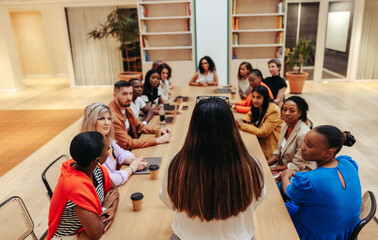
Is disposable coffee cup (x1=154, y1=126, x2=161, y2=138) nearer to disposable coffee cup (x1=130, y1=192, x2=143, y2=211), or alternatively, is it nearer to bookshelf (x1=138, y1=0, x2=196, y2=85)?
disposable coffee cup (x1=130, y1=192, x2=143, y2=211)

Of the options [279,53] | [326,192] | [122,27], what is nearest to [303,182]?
[326,192]

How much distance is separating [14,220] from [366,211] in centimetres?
198

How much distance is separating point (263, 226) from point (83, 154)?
99 centimetres

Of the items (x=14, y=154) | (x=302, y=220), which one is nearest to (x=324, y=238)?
(x=302, y=220)

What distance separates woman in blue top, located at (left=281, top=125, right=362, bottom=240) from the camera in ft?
5.09

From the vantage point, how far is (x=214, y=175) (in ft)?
3.89

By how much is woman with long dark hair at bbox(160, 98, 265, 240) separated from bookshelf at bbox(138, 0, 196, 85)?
20.0 feet

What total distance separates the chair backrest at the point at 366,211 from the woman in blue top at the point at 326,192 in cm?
4

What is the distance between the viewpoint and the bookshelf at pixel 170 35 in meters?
6.99

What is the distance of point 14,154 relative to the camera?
4316mm

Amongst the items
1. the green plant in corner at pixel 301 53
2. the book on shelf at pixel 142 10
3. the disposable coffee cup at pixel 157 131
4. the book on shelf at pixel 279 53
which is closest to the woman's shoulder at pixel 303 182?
the disposable coffee cup at pixel 157 131

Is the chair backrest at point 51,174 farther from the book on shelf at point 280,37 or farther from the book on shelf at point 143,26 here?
the book on shelf at point 280,37

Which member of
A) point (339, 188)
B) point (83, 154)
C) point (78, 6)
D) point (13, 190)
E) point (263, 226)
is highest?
point (78, 6)

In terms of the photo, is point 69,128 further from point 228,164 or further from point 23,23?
point 23,23
